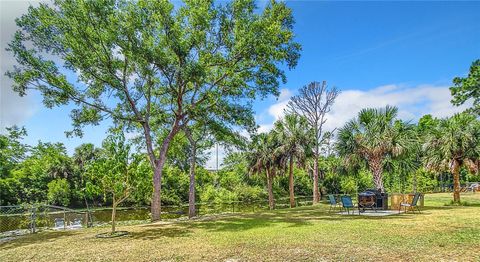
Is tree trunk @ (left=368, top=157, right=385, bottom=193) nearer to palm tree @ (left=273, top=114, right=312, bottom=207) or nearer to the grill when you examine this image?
the grill

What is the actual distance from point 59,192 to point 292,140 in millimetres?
25595

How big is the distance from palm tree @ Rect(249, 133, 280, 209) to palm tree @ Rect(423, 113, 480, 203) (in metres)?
10.4

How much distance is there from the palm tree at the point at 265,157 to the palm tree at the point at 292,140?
2.09ft

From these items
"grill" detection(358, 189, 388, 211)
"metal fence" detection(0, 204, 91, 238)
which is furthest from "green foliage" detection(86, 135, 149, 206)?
"grill" detection(358, 189, 388, 211)

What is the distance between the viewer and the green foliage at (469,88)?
14.9m

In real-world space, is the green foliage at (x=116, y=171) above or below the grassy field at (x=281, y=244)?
above

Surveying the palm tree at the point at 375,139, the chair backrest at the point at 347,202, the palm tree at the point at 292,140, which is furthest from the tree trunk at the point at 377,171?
the palm tree at the point at 292,140

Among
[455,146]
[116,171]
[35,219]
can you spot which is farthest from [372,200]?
[35,219]

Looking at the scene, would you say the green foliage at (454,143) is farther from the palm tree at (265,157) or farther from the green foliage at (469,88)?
the palm tree at (265,157)

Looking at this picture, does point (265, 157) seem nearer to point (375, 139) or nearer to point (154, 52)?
point (375, 139)

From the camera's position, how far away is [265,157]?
965 inches

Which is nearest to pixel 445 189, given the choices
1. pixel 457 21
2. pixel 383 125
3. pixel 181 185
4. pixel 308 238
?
pixel 383 125

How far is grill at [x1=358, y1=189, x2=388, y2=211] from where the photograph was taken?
48.4 ft

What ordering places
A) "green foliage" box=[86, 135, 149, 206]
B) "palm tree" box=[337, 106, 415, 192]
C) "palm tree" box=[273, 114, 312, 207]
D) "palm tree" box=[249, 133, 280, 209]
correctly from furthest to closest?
"palm tree" box=[249, 133, 280, 209] → "palm tree" box=[273, 114, 312, 207] → "palm tree" box=[337, 106, 415, 192] → "green foliage" box=[86, 135, 149, 206]
